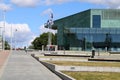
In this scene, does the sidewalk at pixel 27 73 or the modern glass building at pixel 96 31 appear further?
the modern glass building at pixel 96 31

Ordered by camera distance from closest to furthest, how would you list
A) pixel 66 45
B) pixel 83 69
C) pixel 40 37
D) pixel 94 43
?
pixel 83 69, pixel 94 43, pixel 66 45, pixel 40 37

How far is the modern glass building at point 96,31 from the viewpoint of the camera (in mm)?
120000

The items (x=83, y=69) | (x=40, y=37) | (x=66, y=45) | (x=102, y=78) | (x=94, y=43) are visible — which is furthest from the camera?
(x=40, y=37)

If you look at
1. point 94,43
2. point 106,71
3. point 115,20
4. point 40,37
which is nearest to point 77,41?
point 94,43

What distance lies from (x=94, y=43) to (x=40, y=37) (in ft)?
257

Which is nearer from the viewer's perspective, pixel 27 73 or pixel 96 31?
pixel 27 73

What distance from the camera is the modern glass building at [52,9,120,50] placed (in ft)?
394

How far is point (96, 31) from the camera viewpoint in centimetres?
12144

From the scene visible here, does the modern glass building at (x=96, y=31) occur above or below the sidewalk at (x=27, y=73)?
above

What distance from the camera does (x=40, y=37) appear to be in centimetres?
19525

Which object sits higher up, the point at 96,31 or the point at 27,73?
the point at 96,31

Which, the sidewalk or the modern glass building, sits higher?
the modern glass building

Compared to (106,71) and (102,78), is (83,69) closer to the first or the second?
(106,71)

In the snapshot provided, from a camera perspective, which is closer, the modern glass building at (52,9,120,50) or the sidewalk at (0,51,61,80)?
the sidewalk at (0,51,61,80)
